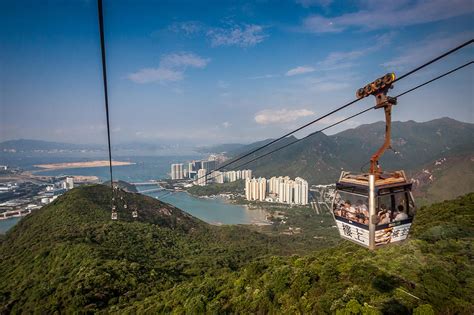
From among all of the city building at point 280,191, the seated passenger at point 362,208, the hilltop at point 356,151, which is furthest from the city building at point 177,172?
the seated passenger at point 362,208

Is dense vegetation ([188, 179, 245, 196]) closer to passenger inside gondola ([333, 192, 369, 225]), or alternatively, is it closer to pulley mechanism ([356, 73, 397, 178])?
passenger inside gondola ([333, 192, 369, 225])

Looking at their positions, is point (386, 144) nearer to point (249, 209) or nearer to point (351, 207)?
point (351, 207)

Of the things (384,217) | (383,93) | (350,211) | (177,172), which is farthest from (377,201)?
(177,172)

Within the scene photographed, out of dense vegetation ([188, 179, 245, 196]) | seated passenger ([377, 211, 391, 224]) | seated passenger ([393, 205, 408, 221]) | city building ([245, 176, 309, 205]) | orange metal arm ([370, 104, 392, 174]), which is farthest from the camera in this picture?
dense vegetation ([188, 179, 245, 196])

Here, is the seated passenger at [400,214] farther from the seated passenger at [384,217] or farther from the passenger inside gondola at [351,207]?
the passenger inside gondola at [351,207]

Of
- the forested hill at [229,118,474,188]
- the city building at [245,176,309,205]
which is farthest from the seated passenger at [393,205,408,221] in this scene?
the forested hill at [229,118,474,188]
